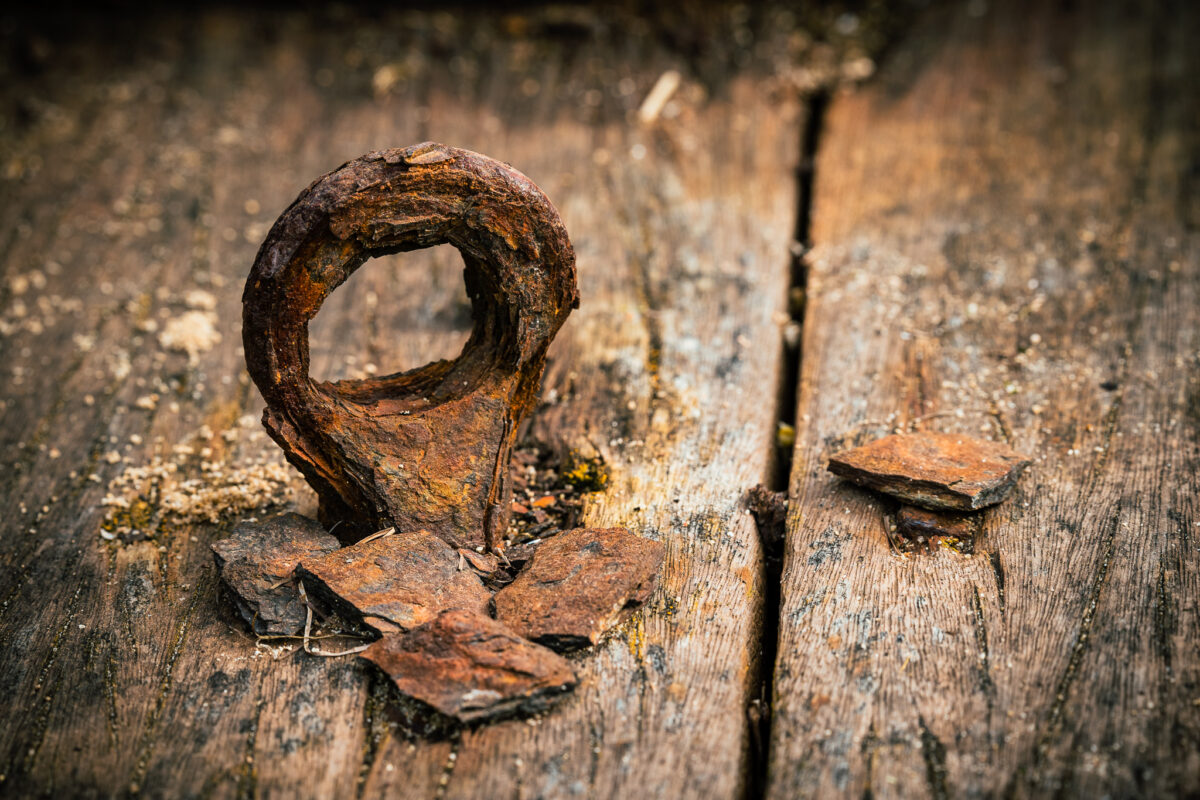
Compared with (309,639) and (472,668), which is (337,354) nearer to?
(309,639)

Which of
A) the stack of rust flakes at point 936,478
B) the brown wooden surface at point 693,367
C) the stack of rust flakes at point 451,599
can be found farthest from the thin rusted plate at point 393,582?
the stack of rust flakes at point 936,478

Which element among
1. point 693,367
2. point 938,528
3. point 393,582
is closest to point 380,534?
point 393,582

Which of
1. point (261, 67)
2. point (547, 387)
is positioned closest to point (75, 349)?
point (547, 387)

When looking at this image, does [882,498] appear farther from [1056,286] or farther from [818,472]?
[1056,286]

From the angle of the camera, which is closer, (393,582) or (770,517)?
(393,582)

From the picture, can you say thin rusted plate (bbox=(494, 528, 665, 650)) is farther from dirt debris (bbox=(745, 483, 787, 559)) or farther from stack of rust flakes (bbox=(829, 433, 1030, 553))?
stack of rust flakes (bbox=(829, 433, 1030, 553))
